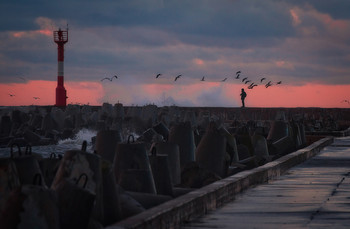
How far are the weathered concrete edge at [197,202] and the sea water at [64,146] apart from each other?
16.6m

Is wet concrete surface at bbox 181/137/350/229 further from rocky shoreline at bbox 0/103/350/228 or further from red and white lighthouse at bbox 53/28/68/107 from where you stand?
red and white lighthouse at bbox 53/28/68/107

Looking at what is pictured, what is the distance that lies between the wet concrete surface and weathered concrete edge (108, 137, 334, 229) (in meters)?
0.09

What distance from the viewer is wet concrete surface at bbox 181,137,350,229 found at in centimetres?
718

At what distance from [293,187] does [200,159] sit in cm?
339

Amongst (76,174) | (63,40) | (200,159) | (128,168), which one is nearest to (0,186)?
(76,174)

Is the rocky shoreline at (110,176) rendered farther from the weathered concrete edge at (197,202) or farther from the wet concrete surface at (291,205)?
the wet concrete surface at (291,205)

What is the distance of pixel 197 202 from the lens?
25.2 feet

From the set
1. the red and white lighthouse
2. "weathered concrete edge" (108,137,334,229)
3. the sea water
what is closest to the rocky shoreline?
"weathered concrete edge" (108,137,334,229)

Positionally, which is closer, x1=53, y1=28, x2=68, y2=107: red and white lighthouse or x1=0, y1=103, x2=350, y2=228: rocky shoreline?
x1=0, y1=103, x2=350, y2=228: rocky shoreline

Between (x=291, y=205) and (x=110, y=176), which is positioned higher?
(x=110, y=176)

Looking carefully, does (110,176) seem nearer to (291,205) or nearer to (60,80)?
(291,205)

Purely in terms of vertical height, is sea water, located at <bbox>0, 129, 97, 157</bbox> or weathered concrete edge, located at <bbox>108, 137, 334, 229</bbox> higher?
sea water, located at <bbox>0, 129, 97, 157</bbox>

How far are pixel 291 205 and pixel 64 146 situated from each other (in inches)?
989

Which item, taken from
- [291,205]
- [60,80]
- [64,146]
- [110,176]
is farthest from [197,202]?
[60,80]
